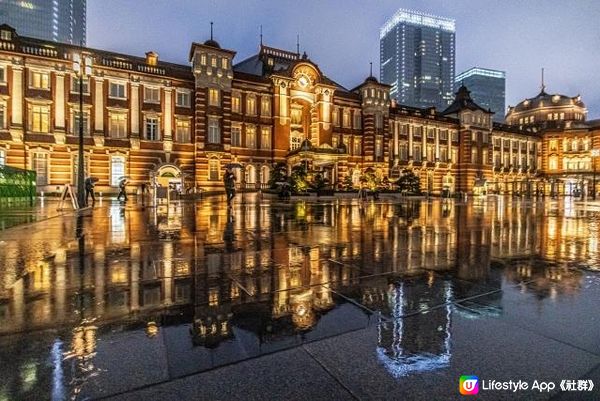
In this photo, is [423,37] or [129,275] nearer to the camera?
[129,275]

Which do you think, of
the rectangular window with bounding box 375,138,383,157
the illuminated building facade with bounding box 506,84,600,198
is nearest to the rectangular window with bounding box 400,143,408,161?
the rectangular window with bounding box 375,138,383,157

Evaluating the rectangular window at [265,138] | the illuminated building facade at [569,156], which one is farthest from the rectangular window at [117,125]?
the illuminated building facade at [569,156]

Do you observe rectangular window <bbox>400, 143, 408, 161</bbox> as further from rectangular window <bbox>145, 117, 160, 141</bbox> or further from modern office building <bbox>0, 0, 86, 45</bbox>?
modern office building <bbox>0, 0, 86, 45</bbox>

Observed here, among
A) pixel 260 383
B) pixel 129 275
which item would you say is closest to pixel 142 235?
pixel 129 275

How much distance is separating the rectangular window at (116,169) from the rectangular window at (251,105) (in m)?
13.7

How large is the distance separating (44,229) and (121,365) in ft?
24.5

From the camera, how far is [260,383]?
1675 millimetres

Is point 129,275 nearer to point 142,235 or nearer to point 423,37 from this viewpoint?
point 142,235

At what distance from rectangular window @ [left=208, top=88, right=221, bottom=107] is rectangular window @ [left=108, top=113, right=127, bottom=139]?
8185 mm

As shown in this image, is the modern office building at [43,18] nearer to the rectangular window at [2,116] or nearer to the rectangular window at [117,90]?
the rectangular window at [2,116]

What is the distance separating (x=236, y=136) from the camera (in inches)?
1415

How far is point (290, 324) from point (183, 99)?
35265 mm

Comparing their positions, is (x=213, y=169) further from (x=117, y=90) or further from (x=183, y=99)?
(x=117, y=90)

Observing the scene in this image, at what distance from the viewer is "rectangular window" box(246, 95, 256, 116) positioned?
36469mm
